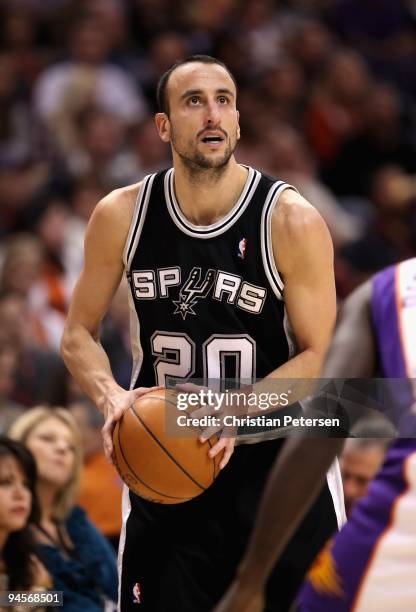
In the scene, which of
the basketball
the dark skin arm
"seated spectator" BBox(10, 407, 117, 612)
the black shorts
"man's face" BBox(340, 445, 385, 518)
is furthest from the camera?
"man's face" BBox(340, 445, 385, 518)

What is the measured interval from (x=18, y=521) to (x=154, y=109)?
21.3 ft

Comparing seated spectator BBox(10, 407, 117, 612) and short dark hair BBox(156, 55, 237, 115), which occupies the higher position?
short dark hair BBox(156, 55, 237, 115)

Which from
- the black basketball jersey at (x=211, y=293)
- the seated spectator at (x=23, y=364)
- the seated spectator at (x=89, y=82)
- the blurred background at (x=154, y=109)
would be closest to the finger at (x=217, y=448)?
the black basketball jersey at (x=211, y=293)

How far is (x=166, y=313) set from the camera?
14.6 ft

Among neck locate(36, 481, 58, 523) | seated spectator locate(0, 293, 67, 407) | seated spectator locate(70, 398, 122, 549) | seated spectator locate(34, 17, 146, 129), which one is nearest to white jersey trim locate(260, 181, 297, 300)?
neck locate(36, 481, 58, 523)

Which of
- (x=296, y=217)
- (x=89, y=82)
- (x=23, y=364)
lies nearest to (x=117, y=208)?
(x=296, y=217)

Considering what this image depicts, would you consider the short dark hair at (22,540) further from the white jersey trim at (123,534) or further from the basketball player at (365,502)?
the basketball player at (365,502)

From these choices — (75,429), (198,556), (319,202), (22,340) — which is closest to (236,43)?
(319,202)

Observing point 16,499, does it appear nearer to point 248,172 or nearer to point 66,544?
point 66,544

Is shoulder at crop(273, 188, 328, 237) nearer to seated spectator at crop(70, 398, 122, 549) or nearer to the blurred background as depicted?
seated spectator at crop(70, 398, 122, 549)

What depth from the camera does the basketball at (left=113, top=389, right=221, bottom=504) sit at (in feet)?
13.3

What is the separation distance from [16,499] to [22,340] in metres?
2.83

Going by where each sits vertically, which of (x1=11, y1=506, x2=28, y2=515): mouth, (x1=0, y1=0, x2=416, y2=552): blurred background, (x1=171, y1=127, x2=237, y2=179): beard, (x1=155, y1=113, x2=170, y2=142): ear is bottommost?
(x1=11, y1=506, x2=28, y2=515): mouth

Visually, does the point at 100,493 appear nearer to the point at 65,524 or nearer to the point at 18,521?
the point at 65,524
